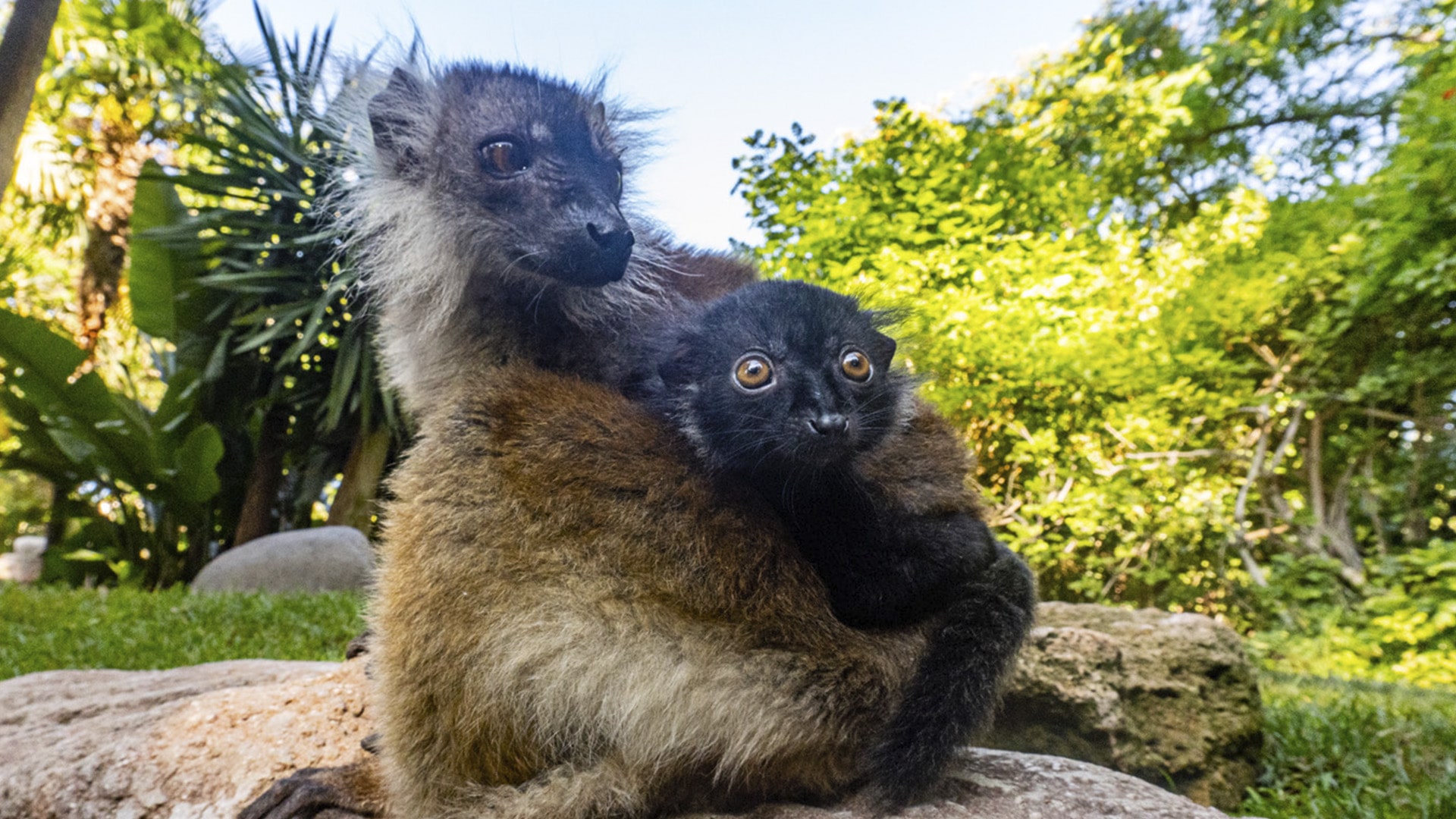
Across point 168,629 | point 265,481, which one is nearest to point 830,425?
point 168,629

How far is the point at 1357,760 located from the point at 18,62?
5.79 meters

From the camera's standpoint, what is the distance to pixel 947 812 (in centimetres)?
184

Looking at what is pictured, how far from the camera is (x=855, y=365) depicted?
5.90 ft

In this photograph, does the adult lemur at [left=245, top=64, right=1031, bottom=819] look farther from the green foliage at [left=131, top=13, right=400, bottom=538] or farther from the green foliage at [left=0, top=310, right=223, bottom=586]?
the green foliage at [left=0, top=310, right=223, bottom=586]

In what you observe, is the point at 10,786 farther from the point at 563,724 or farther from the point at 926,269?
the point at 926,269

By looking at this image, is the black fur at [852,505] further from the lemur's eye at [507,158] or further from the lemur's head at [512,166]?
the lemur's eye at [507,158]

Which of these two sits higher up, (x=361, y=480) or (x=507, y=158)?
(x=507, y=158)

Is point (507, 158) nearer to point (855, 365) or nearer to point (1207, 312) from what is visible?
point (855, 365)

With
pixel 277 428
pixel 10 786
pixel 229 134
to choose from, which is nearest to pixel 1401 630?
pixel 10 786


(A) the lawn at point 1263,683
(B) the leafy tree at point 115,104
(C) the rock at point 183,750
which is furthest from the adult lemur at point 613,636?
(B) the leafy tree at point 115,104

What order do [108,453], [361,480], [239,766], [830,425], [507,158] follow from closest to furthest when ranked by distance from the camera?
[830,425] < [239,766] < [507,158] < [361,480] < [108,453]

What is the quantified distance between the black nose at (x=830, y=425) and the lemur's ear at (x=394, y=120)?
199 cm

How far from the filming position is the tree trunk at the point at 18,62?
246 centimetres

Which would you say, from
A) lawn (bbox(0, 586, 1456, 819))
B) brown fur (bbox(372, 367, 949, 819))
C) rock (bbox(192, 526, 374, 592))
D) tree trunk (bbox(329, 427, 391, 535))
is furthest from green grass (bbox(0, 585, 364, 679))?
brown fur (bbox(372, 367, 949, 819))
